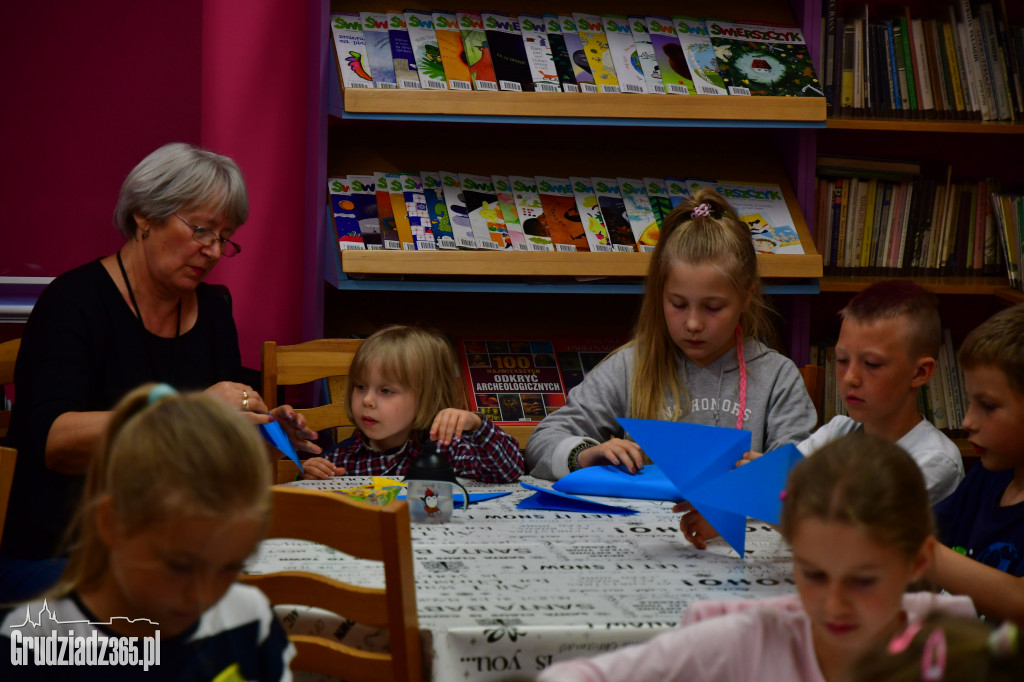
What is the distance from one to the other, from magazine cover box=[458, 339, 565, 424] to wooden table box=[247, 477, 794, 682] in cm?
116

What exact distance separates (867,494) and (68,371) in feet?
4.88

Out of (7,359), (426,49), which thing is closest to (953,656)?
(7,359)

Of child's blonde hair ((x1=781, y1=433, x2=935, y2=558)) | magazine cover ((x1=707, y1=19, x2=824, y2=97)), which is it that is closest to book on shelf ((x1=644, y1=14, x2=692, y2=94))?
magazine cover ((x1=707, y1=19, x2=824, y2=97))

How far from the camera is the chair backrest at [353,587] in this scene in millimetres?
1228

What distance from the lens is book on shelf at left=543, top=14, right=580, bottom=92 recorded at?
114 inches

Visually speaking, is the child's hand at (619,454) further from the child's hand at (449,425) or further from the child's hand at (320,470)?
the child's hand at (320,470)

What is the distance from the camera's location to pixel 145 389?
42.4 inches

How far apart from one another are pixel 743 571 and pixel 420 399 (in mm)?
964

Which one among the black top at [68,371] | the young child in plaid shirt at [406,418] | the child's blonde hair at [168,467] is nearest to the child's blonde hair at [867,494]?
the child's blonde hair at [168,467]

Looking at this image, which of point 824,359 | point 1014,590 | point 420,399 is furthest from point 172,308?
point 824,359

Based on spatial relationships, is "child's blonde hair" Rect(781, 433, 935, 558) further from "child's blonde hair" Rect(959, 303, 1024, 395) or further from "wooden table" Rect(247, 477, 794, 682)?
"child's blonde hair" Rect(959, 303, 1024, 395)

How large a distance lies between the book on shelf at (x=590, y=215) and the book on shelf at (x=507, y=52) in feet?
1.11

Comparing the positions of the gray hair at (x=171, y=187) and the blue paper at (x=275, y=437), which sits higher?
the gray hair at (x=171, y=187)

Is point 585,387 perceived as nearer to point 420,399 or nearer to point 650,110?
point 420,399
